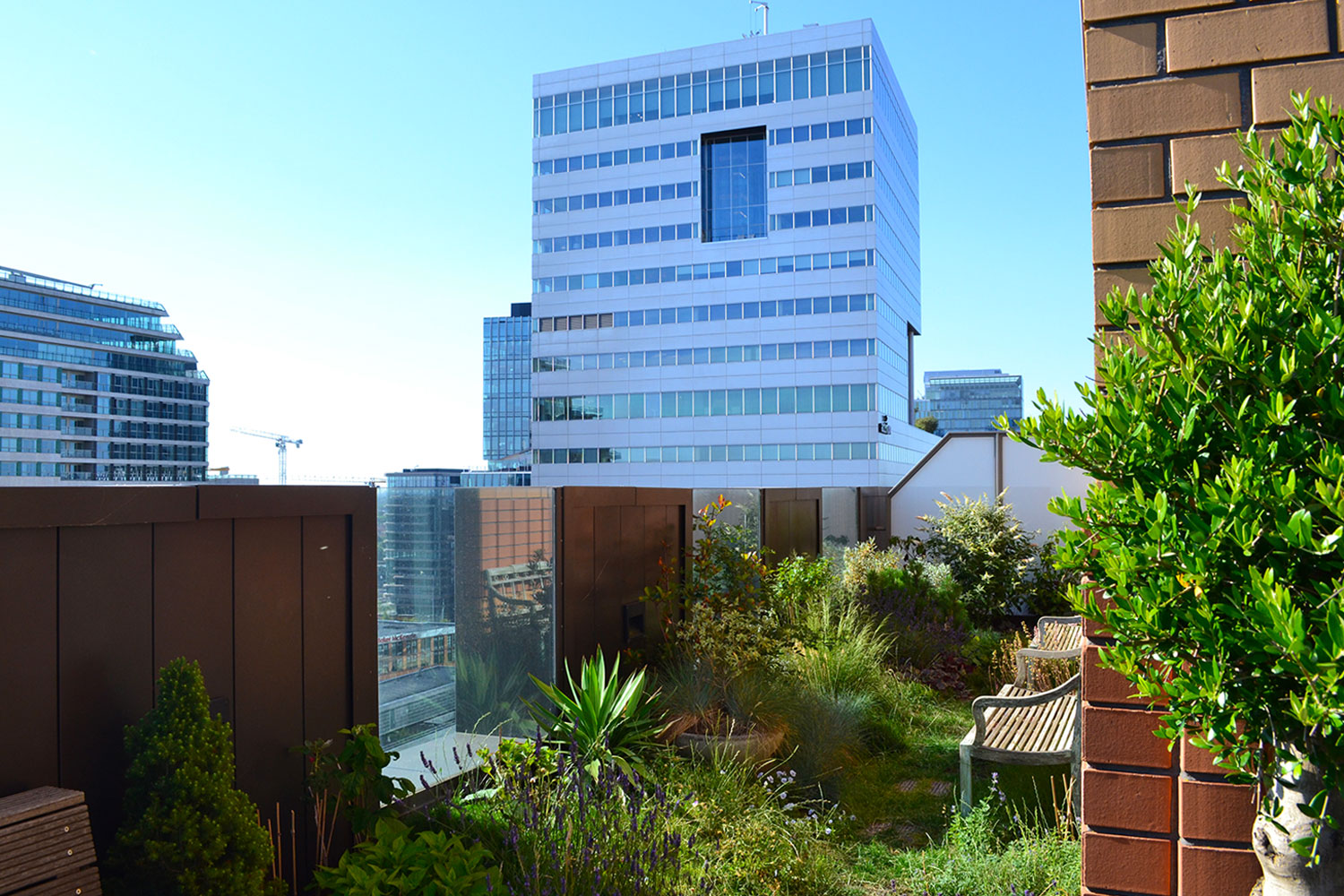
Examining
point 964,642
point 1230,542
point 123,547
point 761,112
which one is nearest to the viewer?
point 1230,542

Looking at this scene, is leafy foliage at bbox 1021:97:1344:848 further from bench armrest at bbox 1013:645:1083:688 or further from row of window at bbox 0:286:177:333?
row of window at bbox 0:286:177:333

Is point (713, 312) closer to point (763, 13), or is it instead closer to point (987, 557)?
point (763, 13)

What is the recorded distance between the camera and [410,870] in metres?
2.79

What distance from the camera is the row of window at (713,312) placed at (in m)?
54.2

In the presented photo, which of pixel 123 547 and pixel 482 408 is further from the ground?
pixel 482 408

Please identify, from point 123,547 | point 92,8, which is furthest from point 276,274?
point 123,547

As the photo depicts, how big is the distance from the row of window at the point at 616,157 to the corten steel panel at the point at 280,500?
5688 centimetres

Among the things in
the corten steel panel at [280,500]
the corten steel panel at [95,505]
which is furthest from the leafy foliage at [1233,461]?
the corten steel panel at [280,500]

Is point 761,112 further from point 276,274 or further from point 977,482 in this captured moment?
point 276,274

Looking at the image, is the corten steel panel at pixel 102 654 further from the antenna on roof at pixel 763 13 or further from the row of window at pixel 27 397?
the row of window at pixel 27 397

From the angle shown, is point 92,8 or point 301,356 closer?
point 92,8

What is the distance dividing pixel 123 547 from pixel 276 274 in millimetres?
101968

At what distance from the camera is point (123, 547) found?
8.58ft

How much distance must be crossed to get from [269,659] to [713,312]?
5475 cm
